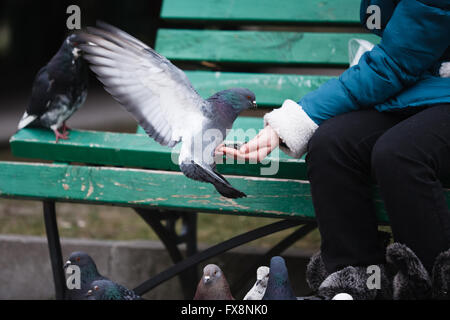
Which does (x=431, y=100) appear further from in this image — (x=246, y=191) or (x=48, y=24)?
(x=48, y=24)

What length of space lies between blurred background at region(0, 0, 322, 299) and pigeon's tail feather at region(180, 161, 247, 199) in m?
1.31

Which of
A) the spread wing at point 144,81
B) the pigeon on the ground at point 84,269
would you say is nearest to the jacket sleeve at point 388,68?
the spread wing at point 144,81

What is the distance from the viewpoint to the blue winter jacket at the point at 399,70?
156 centimetres

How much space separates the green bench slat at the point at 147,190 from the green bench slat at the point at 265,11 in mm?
995

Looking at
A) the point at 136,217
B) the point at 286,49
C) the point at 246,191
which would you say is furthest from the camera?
the point at 136,217

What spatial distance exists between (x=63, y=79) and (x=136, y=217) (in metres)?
1.70

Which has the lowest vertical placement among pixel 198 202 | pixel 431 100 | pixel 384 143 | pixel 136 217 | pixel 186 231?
pixel 136 217

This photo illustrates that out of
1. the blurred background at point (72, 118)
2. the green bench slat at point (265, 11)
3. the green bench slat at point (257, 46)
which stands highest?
the green bench slat at point (265, 11)

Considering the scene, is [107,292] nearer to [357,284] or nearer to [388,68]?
[357,284]

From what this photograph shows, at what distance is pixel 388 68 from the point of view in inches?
63.4

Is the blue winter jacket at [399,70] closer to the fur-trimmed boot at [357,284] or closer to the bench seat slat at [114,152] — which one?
the bench seat slat at [114,152]

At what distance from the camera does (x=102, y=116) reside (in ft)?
21.5
